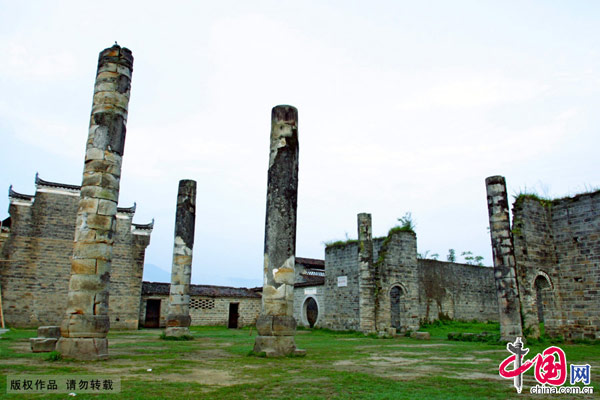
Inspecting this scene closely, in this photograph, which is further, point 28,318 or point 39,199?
point 39,199

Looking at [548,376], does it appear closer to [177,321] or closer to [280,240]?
[280,240]

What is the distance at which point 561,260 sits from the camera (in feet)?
51.7

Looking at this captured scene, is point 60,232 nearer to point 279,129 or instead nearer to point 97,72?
point 97,72

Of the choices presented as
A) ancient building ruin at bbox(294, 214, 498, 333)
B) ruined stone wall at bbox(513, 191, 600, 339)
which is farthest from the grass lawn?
ancient building ruin at bbox(294, 214, 498, 333)

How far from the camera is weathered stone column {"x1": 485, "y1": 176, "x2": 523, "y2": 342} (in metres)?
13.9

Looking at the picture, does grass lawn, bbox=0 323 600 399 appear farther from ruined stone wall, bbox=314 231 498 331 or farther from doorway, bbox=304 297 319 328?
doorway, bbox=304 297 319 328

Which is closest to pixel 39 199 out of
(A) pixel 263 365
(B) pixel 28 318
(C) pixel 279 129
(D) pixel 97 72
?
(B) pixel 28 318

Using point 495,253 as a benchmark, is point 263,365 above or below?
below

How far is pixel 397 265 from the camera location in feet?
68.2

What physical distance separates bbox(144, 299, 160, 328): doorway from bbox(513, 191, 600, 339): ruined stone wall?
778 inches

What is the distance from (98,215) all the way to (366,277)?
1365 cm

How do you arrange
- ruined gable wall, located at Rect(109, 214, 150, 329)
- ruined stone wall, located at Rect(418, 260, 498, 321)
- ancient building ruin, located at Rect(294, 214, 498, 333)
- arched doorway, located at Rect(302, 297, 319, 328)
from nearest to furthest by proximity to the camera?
ancient building ruin, located at Rect(294, 214, 498, 333), ruined gable wall, located at Rect(109, 214, 150, 329), ruined stone wall, located at Rect(418, 260, 498, 321), arched doorway, located at Rect(302, 297, 319, 328)

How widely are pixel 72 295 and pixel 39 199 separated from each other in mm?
17604

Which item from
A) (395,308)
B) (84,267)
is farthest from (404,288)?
(84,267)
